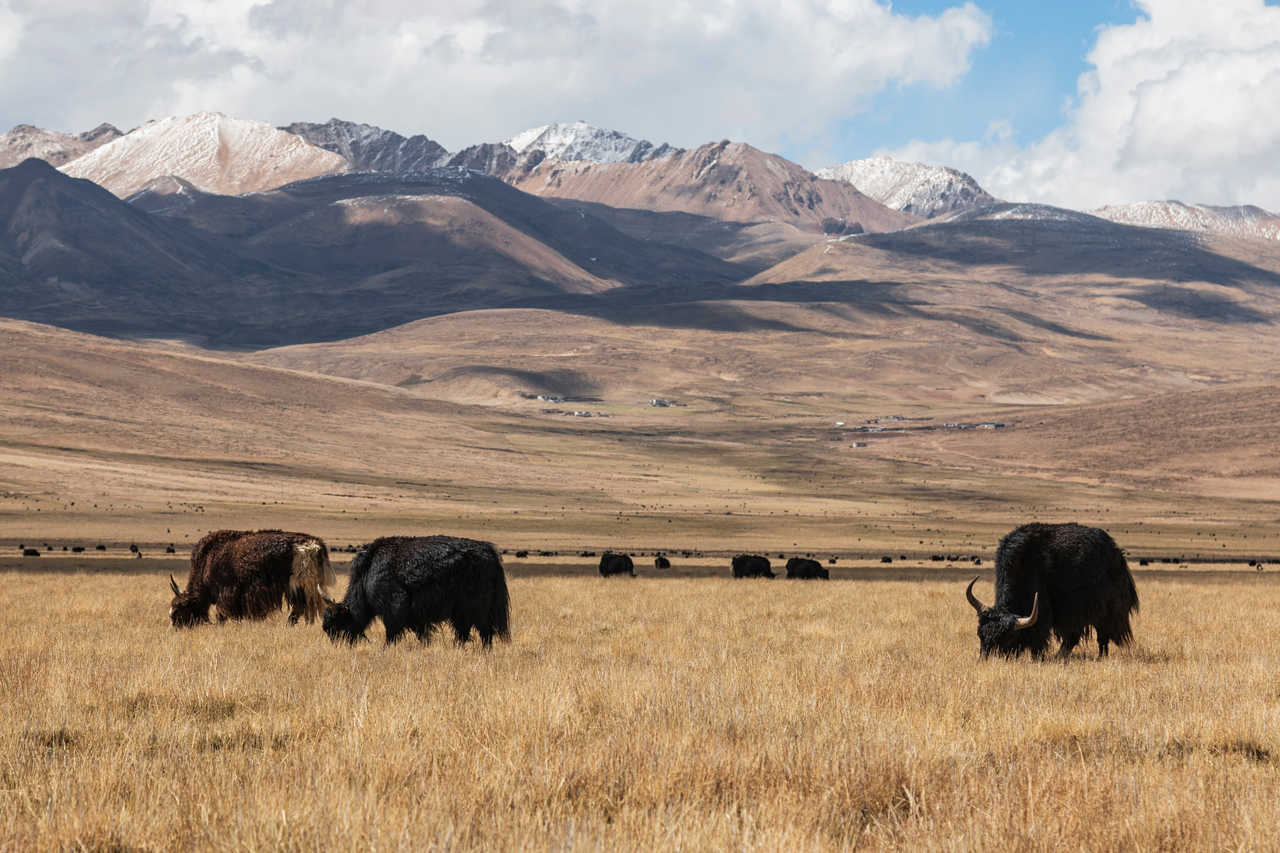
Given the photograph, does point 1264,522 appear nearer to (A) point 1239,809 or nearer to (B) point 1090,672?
(B) point 1090,672

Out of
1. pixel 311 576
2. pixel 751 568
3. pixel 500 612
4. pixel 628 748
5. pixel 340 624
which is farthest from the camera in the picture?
pixel 751 568

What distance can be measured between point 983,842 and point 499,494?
109112 mm

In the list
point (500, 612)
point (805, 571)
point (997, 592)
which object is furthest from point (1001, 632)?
point (805, 571)

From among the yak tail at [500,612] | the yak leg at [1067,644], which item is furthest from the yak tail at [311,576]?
the yak leg at [1067,644]

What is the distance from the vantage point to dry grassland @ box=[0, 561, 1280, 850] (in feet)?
19.5

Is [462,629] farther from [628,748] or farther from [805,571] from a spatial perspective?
[805,571]

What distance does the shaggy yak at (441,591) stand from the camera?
15.9m

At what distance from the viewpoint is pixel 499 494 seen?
374 ft

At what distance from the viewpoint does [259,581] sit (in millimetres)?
19328

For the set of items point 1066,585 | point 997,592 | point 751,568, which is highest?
point 1066,585

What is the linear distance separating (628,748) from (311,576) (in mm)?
12326

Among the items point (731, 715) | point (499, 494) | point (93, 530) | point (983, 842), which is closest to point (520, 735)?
point (731, 715)

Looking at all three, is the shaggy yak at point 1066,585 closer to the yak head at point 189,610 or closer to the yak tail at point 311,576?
the yak tail at point 311,576

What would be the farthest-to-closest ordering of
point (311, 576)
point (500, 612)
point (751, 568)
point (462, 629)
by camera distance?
1. point (751, 568)
2. point (311, 576)
3. point (500, 612)
4. point (462, 629)
